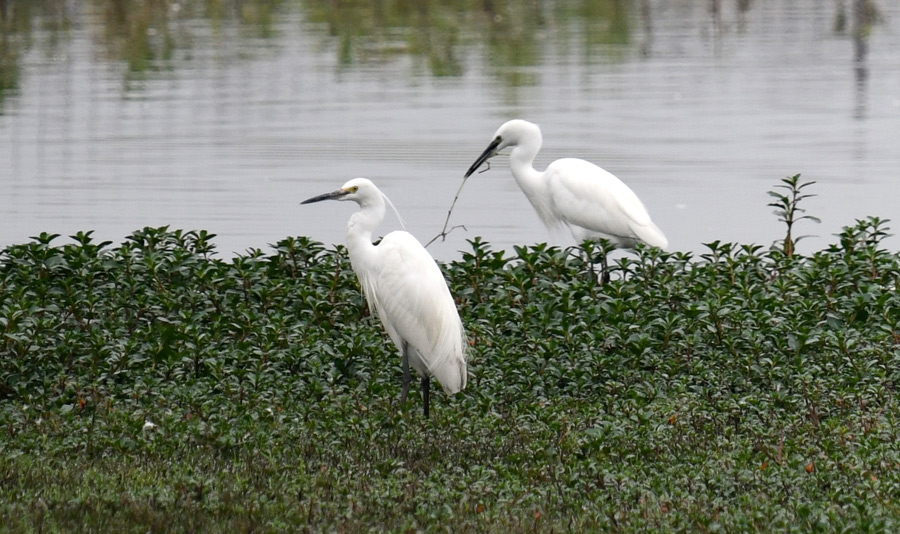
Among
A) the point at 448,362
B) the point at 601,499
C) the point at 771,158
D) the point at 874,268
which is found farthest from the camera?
the point at 771,158

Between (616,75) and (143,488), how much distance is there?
41.1 feet

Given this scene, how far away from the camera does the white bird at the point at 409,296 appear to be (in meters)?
5.80

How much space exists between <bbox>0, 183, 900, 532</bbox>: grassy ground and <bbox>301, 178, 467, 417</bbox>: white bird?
0.19 meters

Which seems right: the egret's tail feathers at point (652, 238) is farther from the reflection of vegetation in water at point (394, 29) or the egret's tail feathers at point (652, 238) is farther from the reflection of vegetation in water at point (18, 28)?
the reflection of vegetation in water at point (18, 28)

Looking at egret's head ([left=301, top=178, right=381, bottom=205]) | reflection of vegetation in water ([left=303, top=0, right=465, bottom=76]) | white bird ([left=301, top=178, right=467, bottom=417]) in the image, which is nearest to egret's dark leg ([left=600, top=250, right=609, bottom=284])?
white bird ([left=301, top=178, right=467, bottom=417])

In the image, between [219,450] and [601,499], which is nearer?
[601,499]

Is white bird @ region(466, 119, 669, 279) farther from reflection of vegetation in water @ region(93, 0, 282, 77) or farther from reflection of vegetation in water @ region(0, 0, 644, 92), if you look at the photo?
reflection of vegetation in water @ region(93, 0, 282, 77)

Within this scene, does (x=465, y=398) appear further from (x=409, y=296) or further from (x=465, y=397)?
(x=409, y=296)

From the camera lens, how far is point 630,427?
537 centimetres

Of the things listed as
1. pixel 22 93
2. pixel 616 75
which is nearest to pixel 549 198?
pixel 616 75

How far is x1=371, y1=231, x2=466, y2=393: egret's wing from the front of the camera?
19.0 feet

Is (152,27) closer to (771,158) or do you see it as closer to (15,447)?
(771,158)

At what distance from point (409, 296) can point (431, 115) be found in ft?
27.0

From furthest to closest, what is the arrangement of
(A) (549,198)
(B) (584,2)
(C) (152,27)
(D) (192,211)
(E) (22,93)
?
1. (B) (584,2)
2. (C) (152,27)
3. (E) (22,93)
4. (D) (192,211)
5. (A) (549,198)
